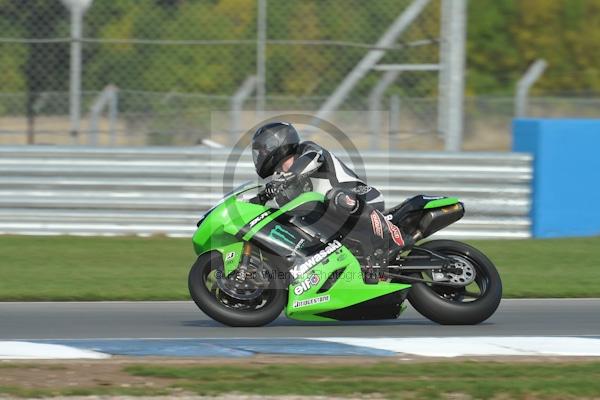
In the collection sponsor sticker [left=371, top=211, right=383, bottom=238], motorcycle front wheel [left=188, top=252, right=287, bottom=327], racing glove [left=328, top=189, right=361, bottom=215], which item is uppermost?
racing glove [left=328, top=189, right=361, bottom=215]

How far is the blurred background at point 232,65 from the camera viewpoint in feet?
42.6

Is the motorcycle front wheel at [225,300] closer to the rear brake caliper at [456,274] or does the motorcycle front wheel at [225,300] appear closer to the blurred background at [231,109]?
the rear brake caliper at [456,274]

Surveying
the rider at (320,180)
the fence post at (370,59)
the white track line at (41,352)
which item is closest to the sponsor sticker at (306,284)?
the rider at (320,180)

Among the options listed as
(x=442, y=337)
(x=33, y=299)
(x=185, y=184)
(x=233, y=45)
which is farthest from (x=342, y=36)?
(x=442, y=337)

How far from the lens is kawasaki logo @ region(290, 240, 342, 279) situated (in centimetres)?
786

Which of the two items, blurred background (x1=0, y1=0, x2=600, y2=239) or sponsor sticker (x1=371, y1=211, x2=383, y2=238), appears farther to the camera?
blurred background (x1=0, y1=0, x2=600, y2=239)

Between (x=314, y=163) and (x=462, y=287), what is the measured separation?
4.55ft

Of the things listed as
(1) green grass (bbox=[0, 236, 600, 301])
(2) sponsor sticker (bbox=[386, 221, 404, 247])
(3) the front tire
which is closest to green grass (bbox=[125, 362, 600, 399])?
(3) the front tire

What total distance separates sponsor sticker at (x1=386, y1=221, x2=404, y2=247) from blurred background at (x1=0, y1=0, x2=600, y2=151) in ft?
16.1

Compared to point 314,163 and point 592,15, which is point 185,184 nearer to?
point 314,163

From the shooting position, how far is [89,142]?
13203 mm

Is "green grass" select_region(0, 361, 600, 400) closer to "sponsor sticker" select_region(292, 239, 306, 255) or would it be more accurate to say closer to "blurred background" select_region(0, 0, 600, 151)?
"sponsor sticker" select_region(292, 239, 306, 255)

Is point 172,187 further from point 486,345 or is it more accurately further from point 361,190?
point 486,345

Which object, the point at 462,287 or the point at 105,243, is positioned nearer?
the point at 462,287
